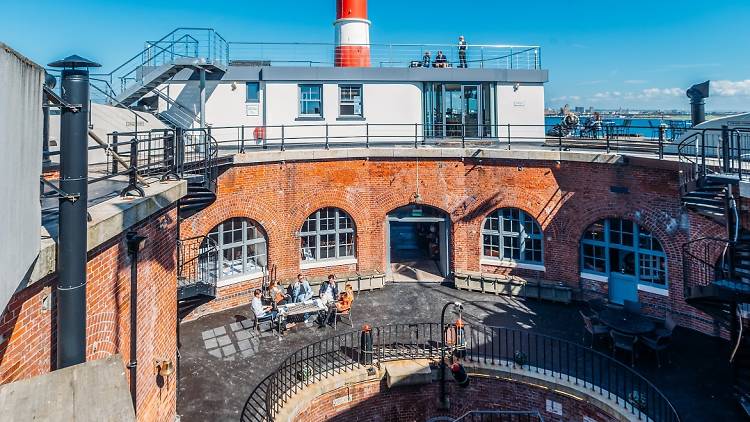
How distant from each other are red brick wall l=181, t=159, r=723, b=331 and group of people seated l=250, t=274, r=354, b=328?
1327mm

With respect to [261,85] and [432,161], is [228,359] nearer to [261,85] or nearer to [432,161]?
[432,161]

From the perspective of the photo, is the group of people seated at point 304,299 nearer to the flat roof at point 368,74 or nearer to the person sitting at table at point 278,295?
the person sitting at table at point 278,295

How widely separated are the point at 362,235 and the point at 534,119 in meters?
8.57

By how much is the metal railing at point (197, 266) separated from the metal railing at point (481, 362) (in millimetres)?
2457

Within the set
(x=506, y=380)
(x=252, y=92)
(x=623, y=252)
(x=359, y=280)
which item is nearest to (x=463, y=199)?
(x=359, y=280)

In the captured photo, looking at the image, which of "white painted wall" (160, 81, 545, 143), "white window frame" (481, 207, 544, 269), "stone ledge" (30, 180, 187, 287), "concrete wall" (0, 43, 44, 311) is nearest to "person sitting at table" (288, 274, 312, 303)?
"white window frame" (481, 207, 544, 269)

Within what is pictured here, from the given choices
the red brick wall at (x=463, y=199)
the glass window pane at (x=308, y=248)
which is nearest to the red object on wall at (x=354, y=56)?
the red brick wall at (x=463, y=199)

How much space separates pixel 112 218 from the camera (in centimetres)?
515

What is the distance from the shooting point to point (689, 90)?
1734 centimetres

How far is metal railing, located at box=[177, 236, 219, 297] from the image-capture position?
10398 mm

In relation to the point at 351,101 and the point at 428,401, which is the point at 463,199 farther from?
the point at 428,401

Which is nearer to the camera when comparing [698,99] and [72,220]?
[72,220]

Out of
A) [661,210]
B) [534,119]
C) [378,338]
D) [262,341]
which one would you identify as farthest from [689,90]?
[262,341]

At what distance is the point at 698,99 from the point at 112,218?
61.4 feet
